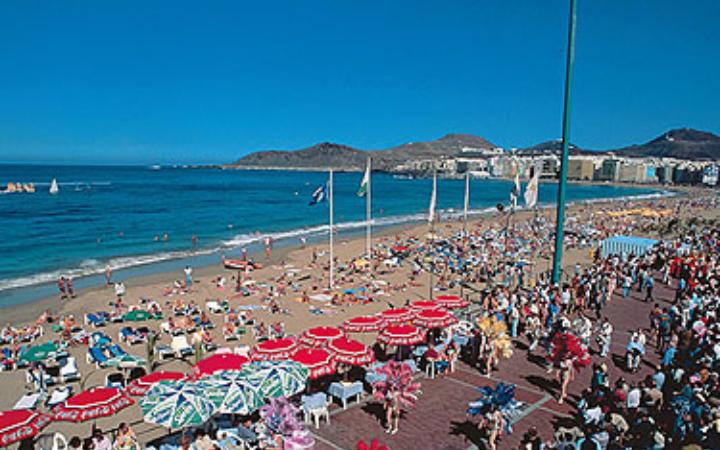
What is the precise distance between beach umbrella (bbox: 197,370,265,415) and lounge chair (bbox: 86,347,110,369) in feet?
22.5

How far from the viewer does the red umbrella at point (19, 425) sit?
6702 mm

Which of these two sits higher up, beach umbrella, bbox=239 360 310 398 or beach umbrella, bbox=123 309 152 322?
beach umbrella, bbox=239 360 310 398

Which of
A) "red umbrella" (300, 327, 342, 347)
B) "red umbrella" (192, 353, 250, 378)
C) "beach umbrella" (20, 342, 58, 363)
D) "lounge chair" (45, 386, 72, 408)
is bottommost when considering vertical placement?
"lounge chair" (45, 386, 72, 408)

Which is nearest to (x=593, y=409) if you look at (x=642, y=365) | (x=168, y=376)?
(x=642, y=365)

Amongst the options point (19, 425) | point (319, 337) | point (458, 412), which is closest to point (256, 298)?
point (319, 337)

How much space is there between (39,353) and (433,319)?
10091mm

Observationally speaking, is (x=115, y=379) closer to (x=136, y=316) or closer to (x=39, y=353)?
(x=39, y=353)

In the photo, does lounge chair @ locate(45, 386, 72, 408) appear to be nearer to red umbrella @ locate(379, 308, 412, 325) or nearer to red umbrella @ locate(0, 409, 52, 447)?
red umbrella @ locate(0, 409, 52, 447)

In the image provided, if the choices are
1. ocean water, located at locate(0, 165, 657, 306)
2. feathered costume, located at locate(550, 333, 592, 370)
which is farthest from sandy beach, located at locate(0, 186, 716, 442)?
feathered costume, located at locate(550, 333, 592, 370)

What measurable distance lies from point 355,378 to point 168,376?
12.5ft

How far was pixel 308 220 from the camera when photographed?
52406mm

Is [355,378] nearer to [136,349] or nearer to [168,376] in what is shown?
[168,376]

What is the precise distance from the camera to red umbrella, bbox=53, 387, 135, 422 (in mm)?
7258

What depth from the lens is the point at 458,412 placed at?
8656 millimetres
